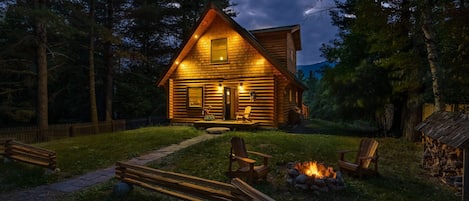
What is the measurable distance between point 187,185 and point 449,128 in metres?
6.31

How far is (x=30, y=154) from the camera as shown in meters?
7.22

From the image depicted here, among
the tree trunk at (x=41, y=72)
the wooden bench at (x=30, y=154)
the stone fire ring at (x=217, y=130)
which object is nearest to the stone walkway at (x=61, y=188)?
the wooden bench at (x=30, y=154)

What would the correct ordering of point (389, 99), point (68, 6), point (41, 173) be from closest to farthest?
point (41, 173) < point (389, 99) < point (68, 6)

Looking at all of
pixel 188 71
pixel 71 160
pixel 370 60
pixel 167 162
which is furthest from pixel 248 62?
pixel 71 160

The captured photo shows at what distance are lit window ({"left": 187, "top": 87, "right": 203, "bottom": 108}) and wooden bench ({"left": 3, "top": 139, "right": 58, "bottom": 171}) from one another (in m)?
9.16

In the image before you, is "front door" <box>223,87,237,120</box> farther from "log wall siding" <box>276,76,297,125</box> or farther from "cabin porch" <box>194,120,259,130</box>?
"log wall siding" <box>276,76,297,125</box>

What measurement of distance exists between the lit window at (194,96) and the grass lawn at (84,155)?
3.09 m

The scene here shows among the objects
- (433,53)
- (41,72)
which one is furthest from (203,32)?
(433,53)

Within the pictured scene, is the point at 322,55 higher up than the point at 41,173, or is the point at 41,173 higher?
the point at 322,55

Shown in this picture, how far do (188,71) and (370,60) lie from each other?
32.7 feet

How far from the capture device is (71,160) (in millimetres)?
7988

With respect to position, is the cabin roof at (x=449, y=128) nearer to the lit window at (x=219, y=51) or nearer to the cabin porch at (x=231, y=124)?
the cabin porch at (x=231, y=124)

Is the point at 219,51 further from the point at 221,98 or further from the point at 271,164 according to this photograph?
the point at 271,164

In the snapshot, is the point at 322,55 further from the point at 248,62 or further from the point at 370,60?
the point at 248,62
